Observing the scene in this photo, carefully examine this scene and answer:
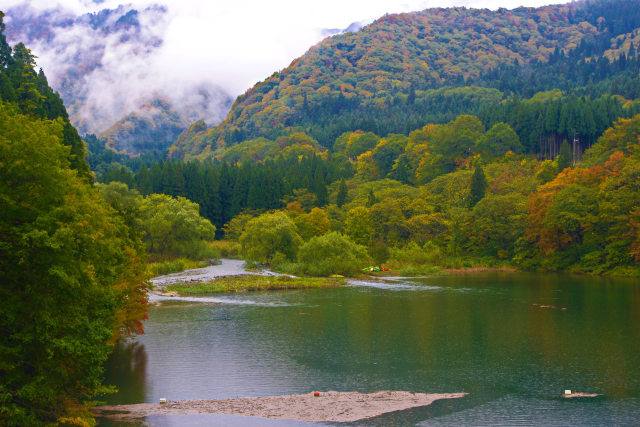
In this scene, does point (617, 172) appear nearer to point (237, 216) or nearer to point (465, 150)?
point (465, 150)

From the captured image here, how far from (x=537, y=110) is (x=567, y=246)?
186 ft

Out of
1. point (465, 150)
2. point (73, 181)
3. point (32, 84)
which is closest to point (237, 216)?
point (465, 150)

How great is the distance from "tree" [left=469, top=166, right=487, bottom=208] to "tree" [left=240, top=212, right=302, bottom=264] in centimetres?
3461

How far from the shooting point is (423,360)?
3931 centimetres

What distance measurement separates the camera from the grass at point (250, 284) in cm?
7338

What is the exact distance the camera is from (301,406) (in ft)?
98.4

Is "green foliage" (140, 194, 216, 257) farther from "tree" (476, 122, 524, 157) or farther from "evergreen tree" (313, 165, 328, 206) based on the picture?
"tree" (476, 122, 524, 157)

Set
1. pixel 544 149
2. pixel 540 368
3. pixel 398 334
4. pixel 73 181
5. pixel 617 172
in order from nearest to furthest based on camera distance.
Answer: pixel 73 181
pixel 540 368
pixel 398 334
pixel 617 172
pixel 544 149

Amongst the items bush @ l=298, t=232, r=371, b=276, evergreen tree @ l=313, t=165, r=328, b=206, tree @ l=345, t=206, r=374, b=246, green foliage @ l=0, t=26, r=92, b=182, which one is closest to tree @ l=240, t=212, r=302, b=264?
bush @ l=298, t=232, r=371, b=276

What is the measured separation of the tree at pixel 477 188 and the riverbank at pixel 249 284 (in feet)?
129

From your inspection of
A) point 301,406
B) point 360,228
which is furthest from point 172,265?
point 301,406

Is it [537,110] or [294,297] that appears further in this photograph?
[537,110]

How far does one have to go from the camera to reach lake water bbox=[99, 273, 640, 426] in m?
30.2

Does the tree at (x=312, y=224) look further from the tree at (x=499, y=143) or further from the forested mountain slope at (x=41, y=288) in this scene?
the forested mountain slope at (x=41, y=288)
